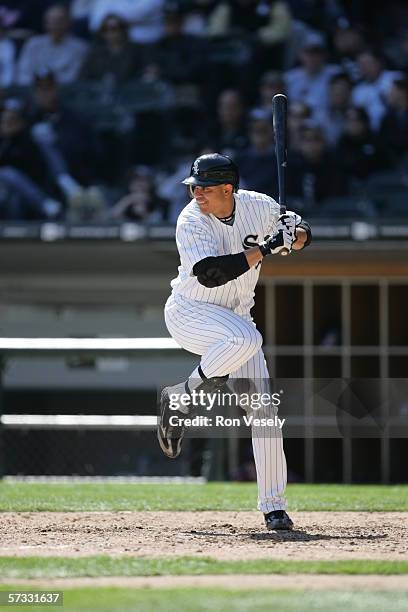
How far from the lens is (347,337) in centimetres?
1258

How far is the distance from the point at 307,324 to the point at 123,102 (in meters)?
3.20

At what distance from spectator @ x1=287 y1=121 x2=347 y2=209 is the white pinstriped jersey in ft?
21.7

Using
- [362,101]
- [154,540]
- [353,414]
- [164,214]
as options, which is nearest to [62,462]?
[353,414]

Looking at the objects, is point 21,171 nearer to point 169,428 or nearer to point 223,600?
point 169,428

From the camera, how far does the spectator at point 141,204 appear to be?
12.4m

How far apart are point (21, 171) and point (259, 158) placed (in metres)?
2.63

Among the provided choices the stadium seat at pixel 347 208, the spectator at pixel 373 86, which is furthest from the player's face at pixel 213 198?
the spectator at pixel 373 86

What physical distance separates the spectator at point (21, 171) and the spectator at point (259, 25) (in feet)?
7.84

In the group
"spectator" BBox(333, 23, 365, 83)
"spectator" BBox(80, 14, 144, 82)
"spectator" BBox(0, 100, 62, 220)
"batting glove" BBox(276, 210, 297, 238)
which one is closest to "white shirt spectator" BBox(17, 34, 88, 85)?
"spectator" BBox(80, 14, 144, 82)

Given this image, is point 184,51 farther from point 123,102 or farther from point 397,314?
point 397,314

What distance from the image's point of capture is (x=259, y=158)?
489 inches

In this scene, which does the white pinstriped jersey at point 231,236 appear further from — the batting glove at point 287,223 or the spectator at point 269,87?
the spectator at point 269,87

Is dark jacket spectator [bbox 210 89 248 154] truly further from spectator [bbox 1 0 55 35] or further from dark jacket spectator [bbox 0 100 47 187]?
spectator [bbox 1 0 55 35]

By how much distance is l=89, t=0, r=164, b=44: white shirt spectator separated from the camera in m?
13.6
